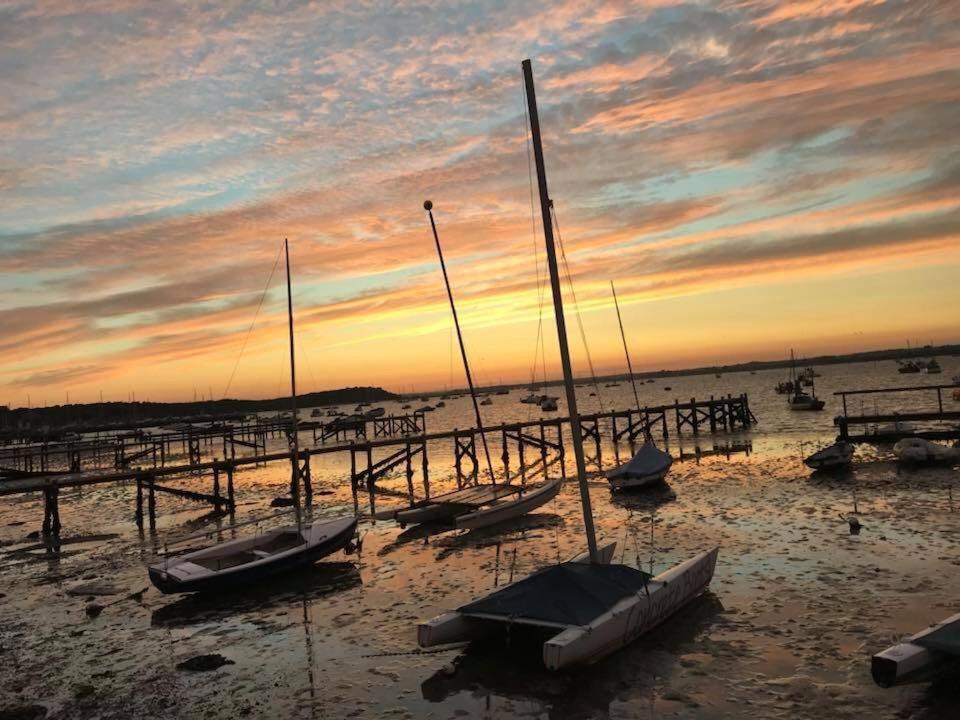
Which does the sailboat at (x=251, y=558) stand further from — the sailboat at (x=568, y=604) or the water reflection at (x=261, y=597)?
the sailboat at (x=568, y=604)

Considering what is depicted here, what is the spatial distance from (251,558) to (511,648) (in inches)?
377

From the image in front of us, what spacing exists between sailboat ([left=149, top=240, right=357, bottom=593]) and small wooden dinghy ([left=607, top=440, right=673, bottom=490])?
1288cm

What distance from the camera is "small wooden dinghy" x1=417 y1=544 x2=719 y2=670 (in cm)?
1084

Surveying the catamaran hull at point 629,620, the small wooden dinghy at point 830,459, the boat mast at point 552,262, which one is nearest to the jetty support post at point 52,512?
the boat mast at point 552,262

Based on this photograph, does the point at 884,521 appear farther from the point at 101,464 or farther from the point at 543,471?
the point at 101,464

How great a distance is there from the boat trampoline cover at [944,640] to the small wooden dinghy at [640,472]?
19.5m

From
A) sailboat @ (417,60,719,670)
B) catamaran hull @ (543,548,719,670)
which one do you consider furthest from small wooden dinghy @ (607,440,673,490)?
sailboat @ (417,60,719,670)

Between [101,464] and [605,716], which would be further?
[101,464]

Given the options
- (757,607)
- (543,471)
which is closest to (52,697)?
(757,607)

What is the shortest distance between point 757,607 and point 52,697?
13.3 m

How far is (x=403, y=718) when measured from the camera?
10047 millimetres

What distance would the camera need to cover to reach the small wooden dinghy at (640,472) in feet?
95.9

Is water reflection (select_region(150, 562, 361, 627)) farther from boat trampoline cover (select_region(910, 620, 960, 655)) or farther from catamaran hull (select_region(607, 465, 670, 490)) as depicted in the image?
catamaran hull (select_region(607, 465, 670, 490))

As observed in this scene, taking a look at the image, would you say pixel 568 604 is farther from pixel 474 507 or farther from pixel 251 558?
pixel 474 507
